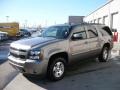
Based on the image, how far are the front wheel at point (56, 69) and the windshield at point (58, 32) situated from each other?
0.90 meters

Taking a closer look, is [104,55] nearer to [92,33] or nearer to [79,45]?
[92,33]

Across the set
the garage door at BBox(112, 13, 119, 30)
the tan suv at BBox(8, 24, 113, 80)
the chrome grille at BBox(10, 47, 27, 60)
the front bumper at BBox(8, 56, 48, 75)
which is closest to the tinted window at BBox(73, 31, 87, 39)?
the tan suv at BBox(8, 24, 113, 80)

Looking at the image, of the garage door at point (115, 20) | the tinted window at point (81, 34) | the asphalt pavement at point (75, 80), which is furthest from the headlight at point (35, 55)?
the garage door at point (115, 20)

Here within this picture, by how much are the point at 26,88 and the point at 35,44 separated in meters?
1.37

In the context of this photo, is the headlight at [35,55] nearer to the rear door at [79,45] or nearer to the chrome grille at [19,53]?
the chrome grille at [19,53]

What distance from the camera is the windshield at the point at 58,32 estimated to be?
7547 mm

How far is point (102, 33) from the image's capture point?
9.60 m

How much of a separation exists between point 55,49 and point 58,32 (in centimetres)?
120

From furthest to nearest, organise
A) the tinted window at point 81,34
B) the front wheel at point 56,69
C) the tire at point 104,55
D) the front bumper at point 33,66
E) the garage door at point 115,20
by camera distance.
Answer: the garage door at point 115,20 → the tire at point 104,55 → the tinted window at point 81,34 → the front wheel at point 56,69 → the front bumper at point 33,66

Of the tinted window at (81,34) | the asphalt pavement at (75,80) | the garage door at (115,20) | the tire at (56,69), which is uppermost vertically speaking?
the garage door at (115,20)

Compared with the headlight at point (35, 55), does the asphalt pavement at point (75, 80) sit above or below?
below

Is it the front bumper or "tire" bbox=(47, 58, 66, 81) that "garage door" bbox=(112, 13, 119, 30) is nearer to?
"tire" bbox=(47, 58, 66, 81)

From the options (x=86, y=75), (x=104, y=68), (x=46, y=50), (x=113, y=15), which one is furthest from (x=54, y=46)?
(x=113, y=15)

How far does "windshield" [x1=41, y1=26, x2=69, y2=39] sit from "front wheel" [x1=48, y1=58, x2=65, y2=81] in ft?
2.96
